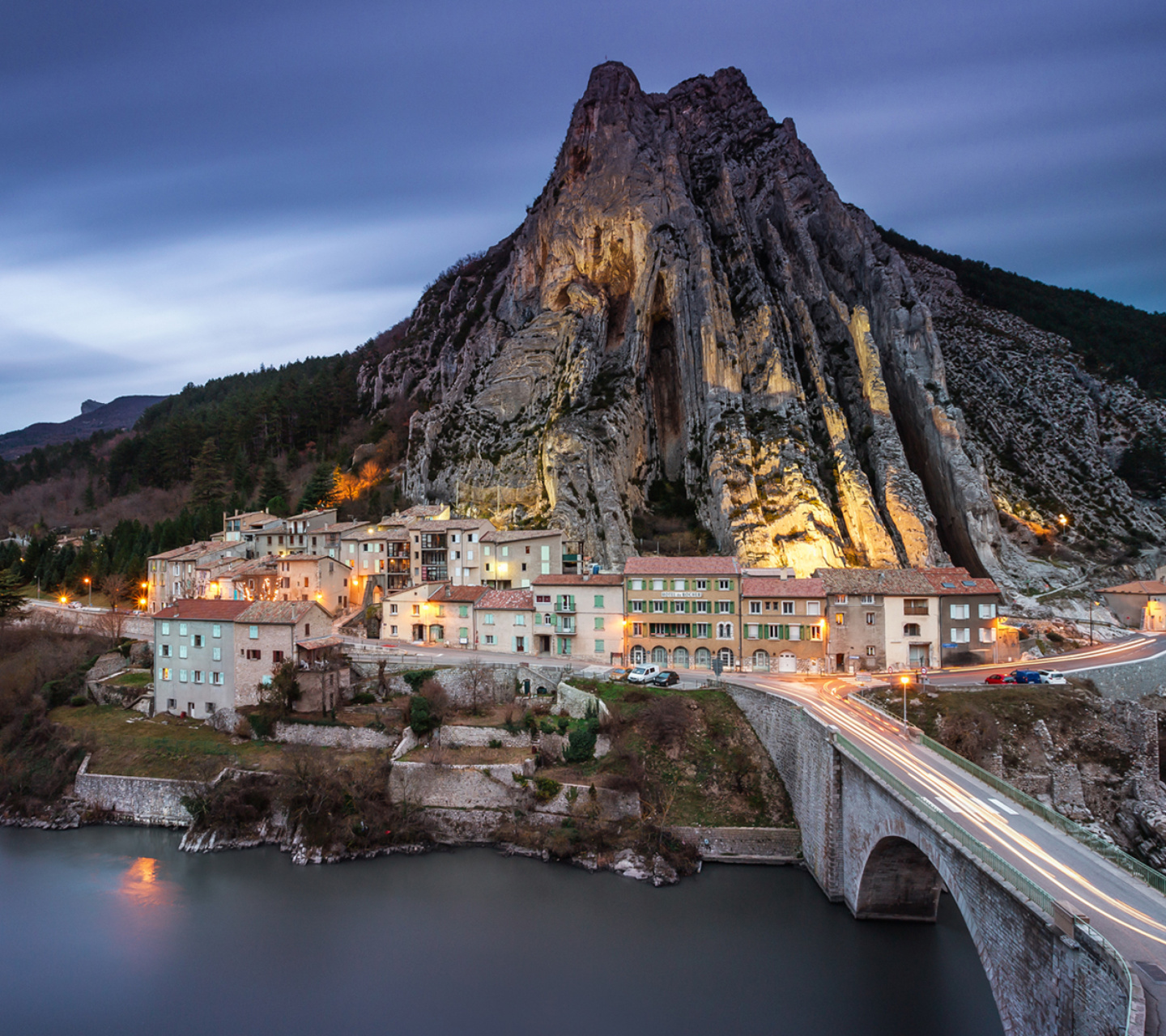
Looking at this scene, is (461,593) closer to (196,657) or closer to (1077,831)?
(196,657)

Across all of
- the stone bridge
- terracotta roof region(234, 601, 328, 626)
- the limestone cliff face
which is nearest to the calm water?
the stone bridge

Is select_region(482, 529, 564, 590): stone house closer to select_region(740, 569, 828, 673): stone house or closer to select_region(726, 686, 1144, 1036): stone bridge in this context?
select_region(740, 569, 828, 673): stone house

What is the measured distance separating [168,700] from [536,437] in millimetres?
45236

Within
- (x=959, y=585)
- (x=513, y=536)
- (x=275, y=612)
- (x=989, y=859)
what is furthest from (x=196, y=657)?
(x=959, y=585)

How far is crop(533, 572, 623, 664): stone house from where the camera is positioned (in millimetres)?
46469

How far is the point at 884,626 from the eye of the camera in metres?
43.8

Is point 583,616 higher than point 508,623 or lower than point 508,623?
higher

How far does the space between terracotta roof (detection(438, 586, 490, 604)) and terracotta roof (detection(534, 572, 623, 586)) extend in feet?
15.4

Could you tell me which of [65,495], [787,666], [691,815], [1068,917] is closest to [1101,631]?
[787,666]

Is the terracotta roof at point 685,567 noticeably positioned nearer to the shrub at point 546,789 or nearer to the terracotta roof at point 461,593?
the terracotta roof at point 461,593

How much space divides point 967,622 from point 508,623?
27.3 metres

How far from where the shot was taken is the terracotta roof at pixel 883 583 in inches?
1721

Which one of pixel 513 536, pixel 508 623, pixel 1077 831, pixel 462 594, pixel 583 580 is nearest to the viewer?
pixel 1077 831

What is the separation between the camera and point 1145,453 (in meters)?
89.7
